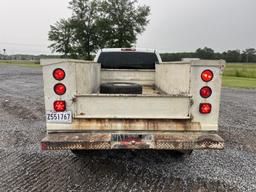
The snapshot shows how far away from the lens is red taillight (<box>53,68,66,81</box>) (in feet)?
9.75

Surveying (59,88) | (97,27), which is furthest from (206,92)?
(97,27)

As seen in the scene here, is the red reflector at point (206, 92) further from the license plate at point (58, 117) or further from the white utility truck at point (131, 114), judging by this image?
the license plate at point (58, 117)

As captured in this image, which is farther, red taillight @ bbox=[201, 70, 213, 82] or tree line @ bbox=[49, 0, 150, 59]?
tree line @ bbox=[49, 0, 150, 59]

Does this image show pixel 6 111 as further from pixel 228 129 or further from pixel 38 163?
pixel 228 129

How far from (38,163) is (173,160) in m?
2.36

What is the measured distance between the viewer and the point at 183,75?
3289 mm

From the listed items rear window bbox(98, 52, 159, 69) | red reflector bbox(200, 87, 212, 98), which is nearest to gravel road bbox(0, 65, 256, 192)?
red reflector bbox(200, 87, 212, 98)

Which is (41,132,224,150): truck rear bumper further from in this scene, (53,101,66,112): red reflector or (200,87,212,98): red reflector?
(200,87,212,98): red reflector

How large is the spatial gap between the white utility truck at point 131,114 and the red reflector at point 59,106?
0.04ft

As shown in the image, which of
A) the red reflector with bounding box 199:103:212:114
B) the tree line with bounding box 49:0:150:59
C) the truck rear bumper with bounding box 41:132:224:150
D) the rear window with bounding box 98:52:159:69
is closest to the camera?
the truck rear bumper with bounding box 41:132:224:150

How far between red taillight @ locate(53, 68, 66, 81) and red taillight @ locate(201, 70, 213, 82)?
1.82 metres

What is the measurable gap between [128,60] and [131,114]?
358cm

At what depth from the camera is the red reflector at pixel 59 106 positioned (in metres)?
3.04

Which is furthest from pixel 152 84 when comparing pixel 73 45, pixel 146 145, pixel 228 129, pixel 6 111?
pixel 73 45
